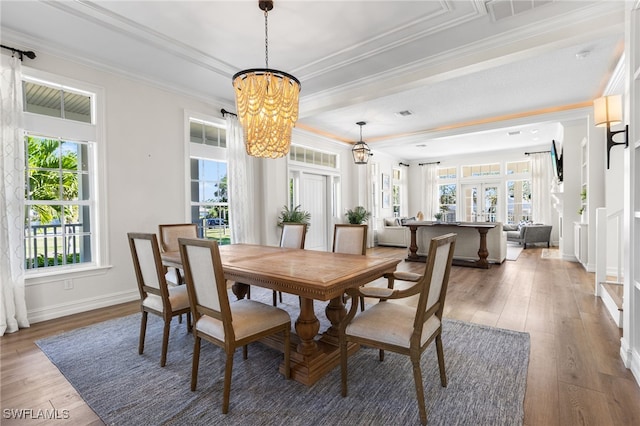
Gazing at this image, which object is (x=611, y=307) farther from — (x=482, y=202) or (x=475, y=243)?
(x=482, y=202)

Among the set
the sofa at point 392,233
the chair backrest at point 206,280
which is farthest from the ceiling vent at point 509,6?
the sofa at point 392,233

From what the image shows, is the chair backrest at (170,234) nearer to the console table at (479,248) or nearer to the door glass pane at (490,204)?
the console table at (479,248)

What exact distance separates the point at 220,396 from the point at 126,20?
3.22 m

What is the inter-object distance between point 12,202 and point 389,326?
→ 3584mm

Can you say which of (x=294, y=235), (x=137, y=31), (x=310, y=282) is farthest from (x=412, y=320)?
(x=137, y=31)

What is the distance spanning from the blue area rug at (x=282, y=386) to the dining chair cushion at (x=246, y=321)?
0.38m

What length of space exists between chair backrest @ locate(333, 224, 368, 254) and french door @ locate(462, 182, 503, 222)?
27.5 ft

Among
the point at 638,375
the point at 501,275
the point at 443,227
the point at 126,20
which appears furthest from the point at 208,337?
the point at 443,227

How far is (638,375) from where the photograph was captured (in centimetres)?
194

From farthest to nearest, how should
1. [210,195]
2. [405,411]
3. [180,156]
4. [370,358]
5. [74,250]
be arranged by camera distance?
[210,195]
[180,156]
[74,250]
[370,358]
[405,411]

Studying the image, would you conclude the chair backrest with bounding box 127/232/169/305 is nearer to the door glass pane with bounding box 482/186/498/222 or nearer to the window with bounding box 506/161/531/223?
the door glass pane with bounding box 482/186/498/222

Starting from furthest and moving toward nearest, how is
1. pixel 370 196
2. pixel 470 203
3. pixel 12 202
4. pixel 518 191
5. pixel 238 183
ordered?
pixel 470 203 < pixel 518 191 < pixel 370 196 < pixel 238 183 < pixel 12 202

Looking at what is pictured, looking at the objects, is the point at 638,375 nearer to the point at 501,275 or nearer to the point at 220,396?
the point at 220,396

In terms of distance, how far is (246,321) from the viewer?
1.87 m
